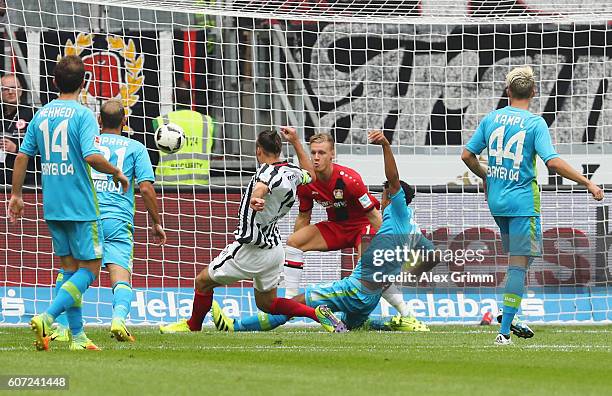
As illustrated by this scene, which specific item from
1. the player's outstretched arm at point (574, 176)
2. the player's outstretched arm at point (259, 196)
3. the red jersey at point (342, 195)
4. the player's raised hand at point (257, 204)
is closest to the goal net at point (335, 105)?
the red jersey at point (342, 195)

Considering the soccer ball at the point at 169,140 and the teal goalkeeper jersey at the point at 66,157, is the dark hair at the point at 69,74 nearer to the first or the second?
the teal goalkeeper jersey at the point at 66,157

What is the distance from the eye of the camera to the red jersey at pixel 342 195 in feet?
40.1

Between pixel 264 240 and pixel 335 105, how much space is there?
18.0 ft

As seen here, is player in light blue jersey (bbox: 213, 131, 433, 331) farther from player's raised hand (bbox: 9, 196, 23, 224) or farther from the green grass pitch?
player's raised hand (bbox: 9, 196, 23, 224)

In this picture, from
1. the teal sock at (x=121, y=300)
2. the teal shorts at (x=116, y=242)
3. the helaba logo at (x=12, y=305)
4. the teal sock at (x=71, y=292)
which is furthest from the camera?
the helaba logo at (x=12, y=305)

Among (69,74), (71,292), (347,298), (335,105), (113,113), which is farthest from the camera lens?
(335,105)

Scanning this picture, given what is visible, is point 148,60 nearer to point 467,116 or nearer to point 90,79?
point 90,79

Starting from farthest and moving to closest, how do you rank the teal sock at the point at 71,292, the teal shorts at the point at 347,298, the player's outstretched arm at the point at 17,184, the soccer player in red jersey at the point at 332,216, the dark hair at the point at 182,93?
the dark hair at the point at 182,93, the soccer player in red jersey at the point at 332,216, the teal shorts at the point at 347,298, the player's outstretched arm at the point at 17,184, the teal sock at the point at 71,292

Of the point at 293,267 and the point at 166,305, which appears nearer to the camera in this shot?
the point at 293,267

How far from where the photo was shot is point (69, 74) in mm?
8375

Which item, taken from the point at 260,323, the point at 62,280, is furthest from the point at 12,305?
the point at 62,280

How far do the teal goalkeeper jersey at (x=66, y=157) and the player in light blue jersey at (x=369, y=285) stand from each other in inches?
133

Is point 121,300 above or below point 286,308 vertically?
above

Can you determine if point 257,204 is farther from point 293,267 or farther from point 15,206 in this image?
point 293,267
